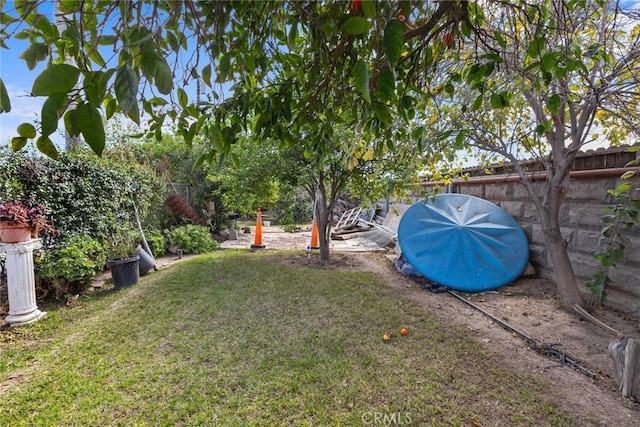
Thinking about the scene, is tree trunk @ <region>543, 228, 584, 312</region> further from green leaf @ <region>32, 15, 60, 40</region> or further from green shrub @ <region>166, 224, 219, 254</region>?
green shrub @ <region>166, 224, 219, 254</region>

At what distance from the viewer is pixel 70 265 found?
340 cm

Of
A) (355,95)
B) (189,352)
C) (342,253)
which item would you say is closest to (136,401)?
(189,352)

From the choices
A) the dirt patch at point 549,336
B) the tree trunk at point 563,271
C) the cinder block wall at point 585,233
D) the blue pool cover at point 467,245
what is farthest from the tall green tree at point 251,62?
the blue pool cover at point 467,245

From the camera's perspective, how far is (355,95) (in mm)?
1434

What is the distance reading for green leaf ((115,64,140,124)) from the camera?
473 mm

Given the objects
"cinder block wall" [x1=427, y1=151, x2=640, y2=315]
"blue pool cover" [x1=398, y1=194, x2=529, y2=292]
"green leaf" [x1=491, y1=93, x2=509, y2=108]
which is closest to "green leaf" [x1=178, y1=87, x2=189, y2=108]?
"green leaf" [x1=491, y1=93, x2=509, y2=108]

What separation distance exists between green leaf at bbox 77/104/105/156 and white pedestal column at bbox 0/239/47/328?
3.70 m

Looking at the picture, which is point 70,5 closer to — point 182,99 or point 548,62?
point 182,99

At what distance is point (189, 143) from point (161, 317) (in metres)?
2.90

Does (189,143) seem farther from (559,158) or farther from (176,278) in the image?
(176,278)

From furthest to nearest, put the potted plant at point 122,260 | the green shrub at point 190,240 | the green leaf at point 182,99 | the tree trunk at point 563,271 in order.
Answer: the green shrub at point 190,240 < the potted plant at point 122,260 < the tree trunk at point 563,271 < the green leaf at point 182,99

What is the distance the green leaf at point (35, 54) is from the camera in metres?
Answer: 0.63

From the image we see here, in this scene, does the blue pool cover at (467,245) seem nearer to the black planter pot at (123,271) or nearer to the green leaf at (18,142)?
the black planter pot at (123,271)

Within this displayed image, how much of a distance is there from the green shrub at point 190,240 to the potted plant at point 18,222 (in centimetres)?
334
